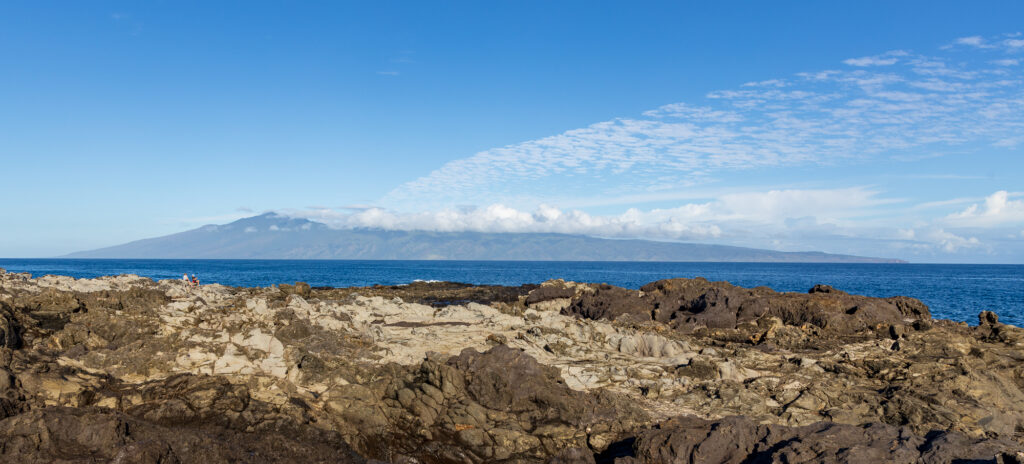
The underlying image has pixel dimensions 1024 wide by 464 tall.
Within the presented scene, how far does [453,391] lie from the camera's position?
12812mm

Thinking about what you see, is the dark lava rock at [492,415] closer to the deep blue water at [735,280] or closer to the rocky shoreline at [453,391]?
the rocky shoreline at [453,391]

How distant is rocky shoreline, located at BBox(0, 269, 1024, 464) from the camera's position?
9750 mm

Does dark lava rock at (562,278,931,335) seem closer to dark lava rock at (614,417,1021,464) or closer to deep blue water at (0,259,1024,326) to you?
dark lava rock at (614,417,1021,464)

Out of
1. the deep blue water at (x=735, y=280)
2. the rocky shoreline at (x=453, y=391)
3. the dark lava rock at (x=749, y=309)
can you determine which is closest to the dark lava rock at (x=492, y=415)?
the rocky shoreline at (x=453, y=391)

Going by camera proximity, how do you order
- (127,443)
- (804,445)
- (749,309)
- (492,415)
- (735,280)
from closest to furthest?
(127,443) → (804,445) → (492,415) → (749,309) → (735,280)

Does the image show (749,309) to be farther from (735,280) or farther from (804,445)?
(735,280)

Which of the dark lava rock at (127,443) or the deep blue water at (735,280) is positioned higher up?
the dark lava rock at (127,443)

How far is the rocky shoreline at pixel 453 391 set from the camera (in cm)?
975

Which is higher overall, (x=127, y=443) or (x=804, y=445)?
(x=127, y=443)

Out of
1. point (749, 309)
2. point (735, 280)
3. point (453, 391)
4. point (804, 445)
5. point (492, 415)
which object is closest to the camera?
point (804, 445)

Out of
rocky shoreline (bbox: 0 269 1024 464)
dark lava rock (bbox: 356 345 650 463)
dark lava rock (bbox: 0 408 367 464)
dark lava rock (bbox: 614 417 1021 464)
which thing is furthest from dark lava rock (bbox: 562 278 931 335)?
dark lava rock (bbox: 0 408 367 464)

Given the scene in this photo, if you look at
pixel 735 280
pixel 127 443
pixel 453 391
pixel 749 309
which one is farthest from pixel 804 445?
pixel 735 280

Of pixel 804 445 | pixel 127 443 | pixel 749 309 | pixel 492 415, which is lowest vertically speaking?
pixel 492 415

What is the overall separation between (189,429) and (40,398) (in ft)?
9.76
